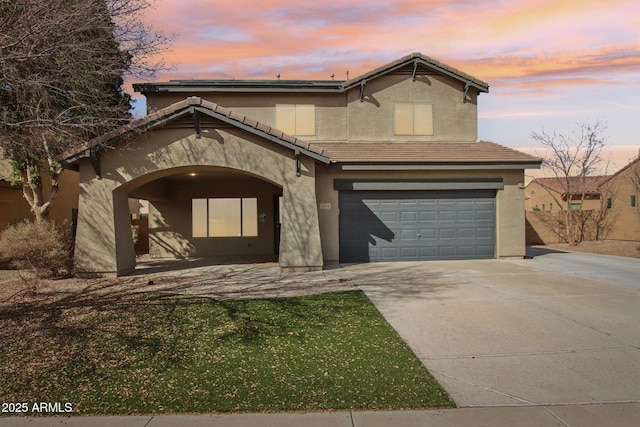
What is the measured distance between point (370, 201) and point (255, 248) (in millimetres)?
5659

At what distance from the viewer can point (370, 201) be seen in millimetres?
15039

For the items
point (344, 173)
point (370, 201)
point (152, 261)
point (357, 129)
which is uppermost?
point (357, 129)

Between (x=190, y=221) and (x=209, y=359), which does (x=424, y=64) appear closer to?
(x=190, y=221)

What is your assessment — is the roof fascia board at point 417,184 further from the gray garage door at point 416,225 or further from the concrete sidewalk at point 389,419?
the concrete sidewalk at point 389,419

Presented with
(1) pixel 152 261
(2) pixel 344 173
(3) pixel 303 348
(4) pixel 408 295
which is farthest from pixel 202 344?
(1) pixel 152 261

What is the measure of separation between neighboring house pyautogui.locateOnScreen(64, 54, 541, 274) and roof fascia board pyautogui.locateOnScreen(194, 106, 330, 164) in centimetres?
3

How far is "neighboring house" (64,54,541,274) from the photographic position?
40.0 ft

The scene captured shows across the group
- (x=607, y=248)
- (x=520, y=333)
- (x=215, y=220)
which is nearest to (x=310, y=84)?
(x=215, y=220)

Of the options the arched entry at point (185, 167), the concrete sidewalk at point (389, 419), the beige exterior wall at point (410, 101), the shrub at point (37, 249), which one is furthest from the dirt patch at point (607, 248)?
the shrub at point (37, 249)

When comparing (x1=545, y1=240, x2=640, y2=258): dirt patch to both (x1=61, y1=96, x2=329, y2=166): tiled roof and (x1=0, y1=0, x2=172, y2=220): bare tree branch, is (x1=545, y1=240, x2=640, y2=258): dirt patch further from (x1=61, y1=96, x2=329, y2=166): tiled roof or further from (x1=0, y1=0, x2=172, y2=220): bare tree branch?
(x1=0, y1=0, x2=172, y2=220): bare tree branch

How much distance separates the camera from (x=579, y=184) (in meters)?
28.6

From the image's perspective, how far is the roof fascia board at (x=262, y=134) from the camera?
39.0 ft

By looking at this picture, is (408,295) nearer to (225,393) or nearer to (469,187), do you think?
(225,393)

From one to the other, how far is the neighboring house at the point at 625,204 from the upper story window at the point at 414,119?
12293 mm
